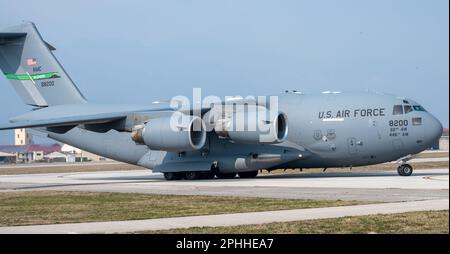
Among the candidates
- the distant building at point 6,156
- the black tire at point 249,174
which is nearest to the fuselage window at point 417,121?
the black tire at point 249,174

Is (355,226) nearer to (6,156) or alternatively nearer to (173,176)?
(173,176)

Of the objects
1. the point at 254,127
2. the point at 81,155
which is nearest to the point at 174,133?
the point at 254,127

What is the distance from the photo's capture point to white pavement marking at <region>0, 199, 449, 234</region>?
44.9ft

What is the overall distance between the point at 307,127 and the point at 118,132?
9.20 m

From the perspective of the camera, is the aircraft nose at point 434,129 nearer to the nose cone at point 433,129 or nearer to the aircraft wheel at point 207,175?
the nose cone at point 433,129

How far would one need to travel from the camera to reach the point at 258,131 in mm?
30234

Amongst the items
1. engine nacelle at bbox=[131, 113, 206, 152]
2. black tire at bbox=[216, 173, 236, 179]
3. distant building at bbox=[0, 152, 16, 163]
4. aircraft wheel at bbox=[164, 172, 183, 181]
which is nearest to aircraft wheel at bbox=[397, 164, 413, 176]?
black tire at bbox=[216, 173, 236, 179]

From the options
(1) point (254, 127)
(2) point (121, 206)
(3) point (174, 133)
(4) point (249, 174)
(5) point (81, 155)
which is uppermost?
(1) point (254, 127)

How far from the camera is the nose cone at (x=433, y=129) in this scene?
1177 inches

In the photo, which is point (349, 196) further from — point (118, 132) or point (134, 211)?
point (118, 132)

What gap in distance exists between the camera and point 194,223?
1438 cm

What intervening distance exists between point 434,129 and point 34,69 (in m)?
18.7

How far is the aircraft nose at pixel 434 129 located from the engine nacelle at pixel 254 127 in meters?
5.66
